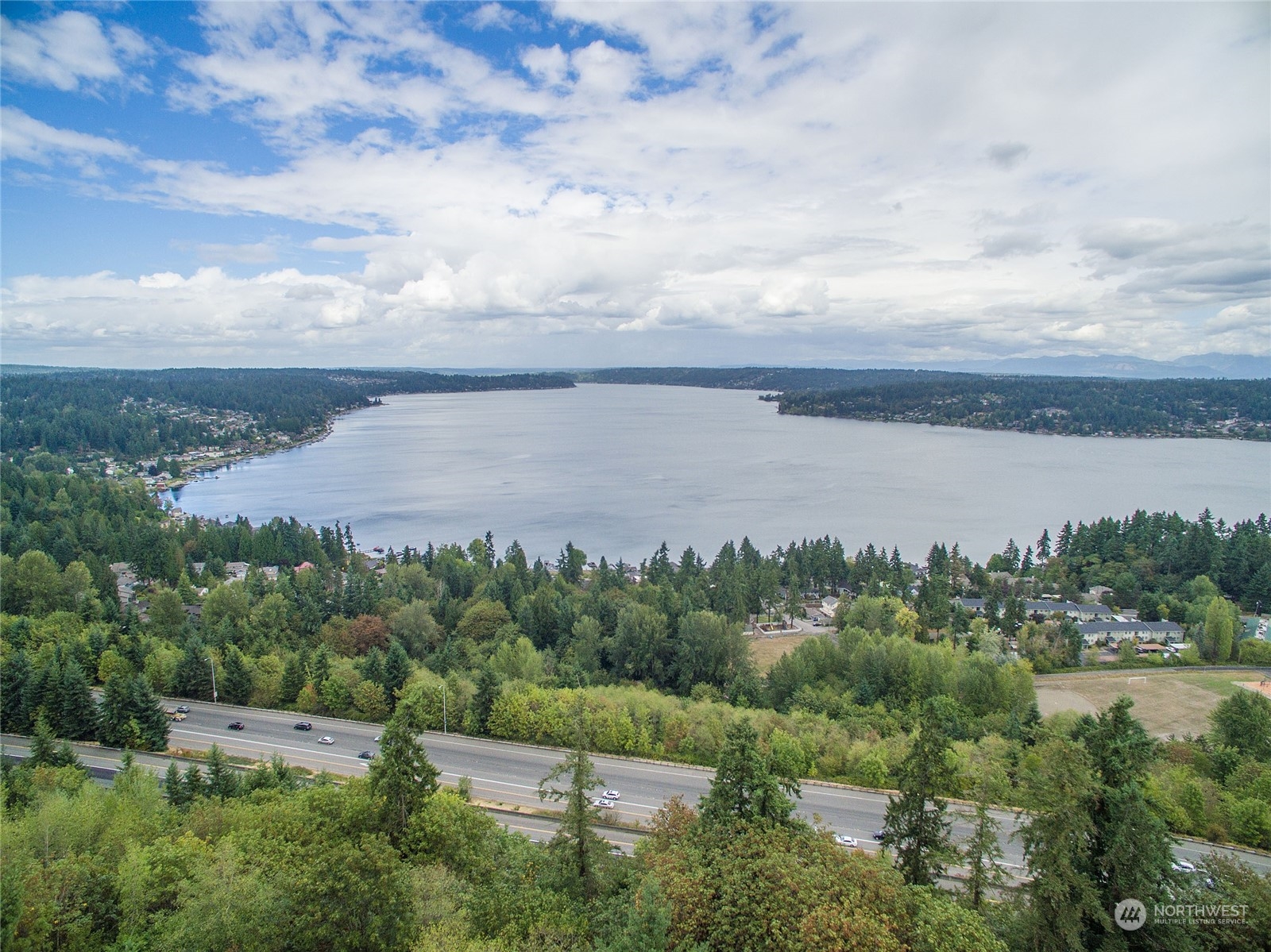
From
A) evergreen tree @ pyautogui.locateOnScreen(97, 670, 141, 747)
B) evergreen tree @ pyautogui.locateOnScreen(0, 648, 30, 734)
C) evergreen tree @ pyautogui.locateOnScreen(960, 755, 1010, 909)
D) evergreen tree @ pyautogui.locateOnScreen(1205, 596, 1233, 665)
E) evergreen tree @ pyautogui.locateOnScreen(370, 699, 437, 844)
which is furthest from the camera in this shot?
evergreen tree @ pyautogui.locateOnScreen(1205, 596, 1233, 665)

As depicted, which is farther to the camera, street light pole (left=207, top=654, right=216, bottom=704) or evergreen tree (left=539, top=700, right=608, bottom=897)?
street light pole (left=207, top=654, right=216, bottom=704)

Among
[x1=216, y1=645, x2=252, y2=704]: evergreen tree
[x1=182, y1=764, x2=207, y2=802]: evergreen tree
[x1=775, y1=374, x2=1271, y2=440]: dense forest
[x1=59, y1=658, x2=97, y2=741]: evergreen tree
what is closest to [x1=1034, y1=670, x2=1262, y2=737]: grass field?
[x1=182, y1=764, x2=207, y2=802]: evergreen tree

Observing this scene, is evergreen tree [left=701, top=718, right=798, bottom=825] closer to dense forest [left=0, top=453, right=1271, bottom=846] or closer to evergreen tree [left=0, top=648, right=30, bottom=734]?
dense forest [left=0, top=453, right=1271, bottom=846]

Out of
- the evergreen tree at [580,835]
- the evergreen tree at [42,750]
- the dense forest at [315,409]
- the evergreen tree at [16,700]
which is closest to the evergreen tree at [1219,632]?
the evergreen tree at [580,835]

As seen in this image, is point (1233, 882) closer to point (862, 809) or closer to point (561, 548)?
point (862, 809)

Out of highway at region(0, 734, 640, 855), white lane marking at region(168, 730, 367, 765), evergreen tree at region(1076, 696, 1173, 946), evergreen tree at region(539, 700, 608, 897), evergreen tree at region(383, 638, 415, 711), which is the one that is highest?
evergreen tree at region(1076, 696, 1173, 946)

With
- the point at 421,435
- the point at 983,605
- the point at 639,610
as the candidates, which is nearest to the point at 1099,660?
the point at 983,605
